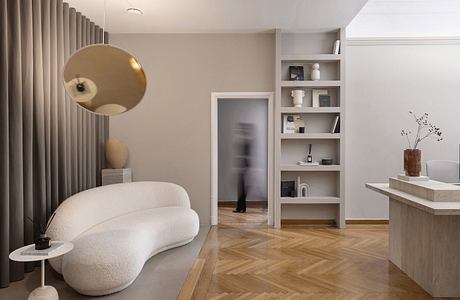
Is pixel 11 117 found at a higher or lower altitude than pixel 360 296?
higher

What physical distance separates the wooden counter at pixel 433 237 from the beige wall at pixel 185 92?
3.08 metres

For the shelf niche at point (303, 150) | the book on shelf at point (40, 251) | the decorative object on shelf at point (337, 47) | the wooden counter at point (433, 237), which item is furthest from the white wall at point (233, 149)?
the book on shelf at point (40, 251)

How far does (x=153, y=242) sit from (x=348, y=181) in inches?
134

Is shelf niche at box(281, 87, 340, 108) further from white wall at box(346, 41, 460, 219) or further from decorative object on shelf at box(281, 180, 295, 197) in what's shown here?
decorative object on shelf at box(281, 180, 295, 197)

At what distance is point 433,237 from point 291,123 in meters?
3.02

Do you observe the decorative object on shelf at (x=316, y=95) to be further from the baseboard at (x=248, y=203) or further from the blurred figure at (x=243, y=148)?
the baseboard at (x=248, y=203)

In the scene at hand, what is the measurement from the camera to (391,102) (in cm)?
596

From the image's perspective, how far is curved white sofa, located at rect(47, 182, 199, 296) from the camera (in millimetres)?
3104

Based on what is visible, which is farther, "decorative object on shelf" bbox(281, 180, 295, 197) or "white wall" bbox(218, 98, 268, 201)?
"white wall" bbox(218, 98, 268, 201)

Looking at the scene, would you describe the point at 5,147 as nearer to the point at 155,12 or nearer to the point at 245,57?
the point at 155,12

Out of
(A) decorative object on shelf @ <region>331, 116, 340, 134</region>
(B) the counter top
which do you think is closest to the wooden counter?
(B) the counter top

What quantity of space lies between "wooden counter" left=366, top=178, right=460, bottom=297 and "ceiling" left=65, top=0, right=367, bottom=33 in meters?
2.63

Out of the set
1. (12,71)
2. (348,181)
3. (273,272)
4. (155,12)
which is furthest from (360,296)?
(155,12)

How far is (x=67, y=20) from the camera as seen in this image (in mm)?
4523
